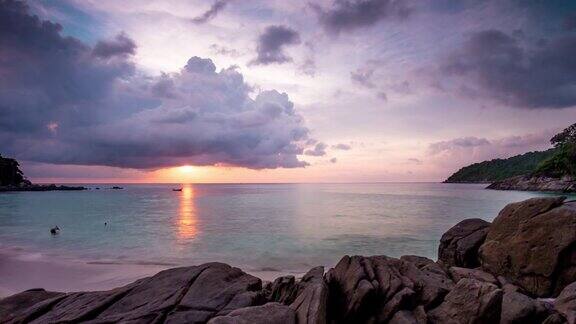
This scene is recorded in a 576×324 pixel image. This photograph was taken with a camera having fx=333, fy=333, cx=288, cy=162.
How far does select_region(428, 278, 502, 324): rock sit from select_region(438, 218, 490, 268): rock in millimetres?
6976

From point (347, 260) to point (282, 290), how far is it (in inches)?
107

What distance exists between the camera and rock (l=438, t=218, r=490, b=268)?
1714 cm

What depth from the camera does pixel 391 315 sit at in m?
9.95

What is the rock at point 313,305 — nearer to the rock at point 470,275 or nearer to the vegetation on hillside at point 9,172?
the rock at point 470,275

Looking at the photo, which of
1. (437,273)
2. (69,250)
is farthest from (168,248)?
(437,273)

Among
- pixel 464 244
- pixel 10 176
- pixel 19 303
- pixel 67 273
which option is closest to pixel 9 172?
pixel 10 176

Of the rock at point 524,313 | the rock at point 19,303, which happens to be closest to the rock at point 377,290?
the rock at point 524,313

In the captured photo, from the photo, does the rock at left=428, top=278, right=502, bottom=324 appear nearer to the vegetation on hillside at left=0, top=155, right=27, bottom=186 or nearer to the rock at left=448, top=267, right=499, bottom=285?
the rock at left=448, top=267, right=499, bottom=285

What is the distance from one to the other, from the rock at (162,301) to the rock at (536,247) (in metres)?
10.9

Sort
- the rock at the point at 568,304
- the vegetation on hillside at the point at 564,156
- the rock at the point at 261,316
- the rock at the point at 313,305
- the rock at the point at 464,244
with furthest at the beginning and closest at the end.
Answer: the vegetation on hillside at the point at 564,156, the rock at the point at 464,244, the rock at the point at 568,304, the rock at the point at 313,305, the rock at the point at 261,316

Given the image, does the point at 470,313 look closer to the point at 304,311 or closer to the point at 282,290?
the point at 304,311

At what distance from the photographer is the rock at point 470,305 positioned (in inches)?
355

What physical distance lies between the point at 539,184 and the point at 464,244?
474 feet

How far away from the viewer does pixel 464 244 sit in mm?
17406
